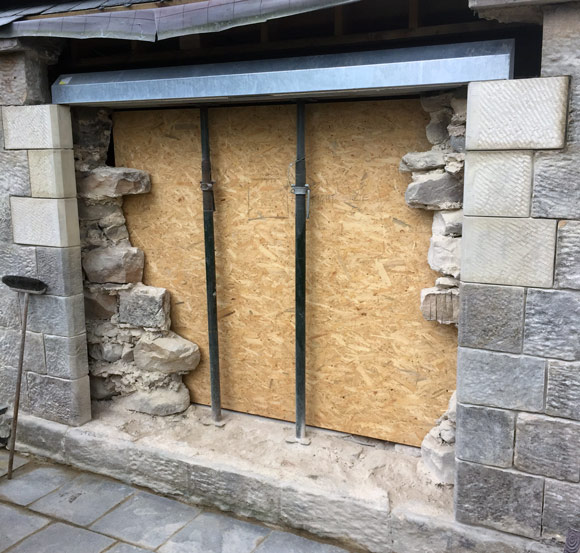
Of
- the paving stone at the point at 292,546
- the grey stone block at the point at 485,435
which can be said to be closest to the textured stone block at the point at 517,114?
the grey stone block at the point at 485,435

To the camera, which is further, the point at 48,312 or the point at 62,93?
the point at 48,312

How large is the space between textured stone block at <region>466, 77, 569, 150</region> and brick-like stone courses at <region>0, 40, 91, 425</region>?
2.41 metres

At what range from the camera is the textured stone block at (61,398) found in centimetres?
407

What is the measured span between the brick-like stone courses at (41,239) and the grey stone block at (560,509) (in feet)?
9.18

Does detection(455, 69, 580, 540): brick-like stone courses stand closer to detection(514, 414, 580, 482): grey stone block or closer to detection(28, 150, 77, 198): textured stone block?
detection(514, 414, 580, 482): grey stone block

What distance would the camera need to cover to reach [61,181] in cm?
380

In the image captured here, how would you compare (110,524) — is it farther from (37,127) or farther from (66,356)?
(37,127)

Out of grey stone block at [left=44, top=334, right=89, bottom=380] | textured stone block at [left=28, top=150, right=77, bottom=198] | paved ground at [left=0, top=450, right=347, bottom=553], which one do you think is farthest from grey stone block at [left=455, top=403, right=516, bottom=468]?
textured stone block at [left=28, top=150, right=77, bottom=198]

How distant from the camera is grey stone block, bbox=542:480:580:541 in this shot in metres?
2.81

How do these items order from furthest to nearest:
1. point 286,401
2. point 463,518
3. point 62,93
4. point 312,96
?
point 286,401 → point 62,93 → point 312,96 → point 463,518

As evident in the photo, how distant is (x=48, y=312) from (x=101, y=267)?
0.43 metres

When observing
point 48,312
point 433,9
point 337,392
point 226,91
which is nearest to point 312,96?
point 226,91

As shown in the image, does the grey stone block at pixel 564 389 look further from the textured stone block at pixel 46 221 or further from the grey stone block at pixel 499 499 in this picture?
the textured stone block at pixel 46 221

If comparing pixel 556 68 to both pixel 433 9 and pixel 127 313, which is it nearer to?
pixel 433 9
